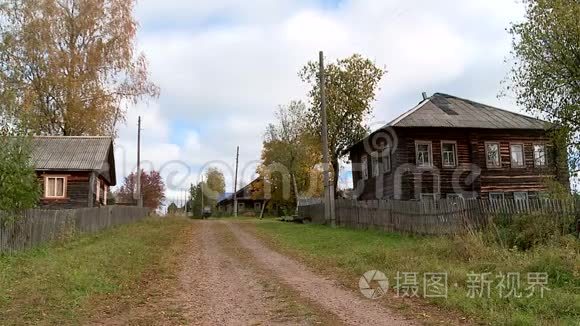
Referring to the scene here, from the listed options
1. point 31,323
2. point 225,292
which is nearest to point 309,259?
point 225,292

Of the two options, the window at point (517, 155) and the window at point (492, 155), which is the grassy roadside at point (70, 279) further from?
the window at point (517, 155)

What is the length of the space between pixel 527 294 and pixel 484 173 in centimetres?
2324

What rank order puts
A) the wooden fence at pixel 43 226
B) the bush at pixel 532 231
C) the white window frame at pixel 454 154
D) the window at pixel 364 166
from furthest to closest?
1. the window at pixel 364 166
2. the white window frame at pixel 454 154
3. the wooden fence at pixel 43 226
4. the bush at pixel 532 231

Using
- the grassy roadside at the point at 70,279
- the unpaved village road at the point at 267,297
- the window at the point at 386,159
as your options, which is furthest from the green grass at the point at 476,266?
the window at the point at 386,159

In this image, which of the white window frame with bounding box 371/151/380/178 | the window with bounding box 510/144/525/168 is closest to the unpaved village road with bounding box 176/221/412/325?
the white window frame with bounding box 371/151/380/178

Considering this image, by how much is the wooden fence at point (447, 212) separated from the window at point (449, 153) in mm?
7841

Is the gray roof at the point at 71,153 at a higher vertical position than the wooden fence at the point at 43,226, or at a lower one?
higher

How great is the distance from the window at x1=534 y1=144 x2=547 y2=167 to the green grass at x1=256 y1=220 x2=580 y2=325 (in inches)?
722

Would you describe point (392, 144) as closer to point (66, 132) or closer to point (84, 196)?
point (84, 196)

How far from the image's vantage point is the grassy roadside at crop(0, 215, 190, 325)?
7879mm

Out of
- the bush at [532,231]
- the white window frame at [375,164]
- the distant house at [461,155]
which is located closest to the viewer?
the bush at [532,231]

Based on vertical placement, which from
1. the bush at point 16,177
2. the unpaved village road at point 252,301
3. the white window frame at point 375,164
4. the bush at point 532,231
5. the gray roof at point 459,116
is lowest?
the unpaved village road at point 252,301

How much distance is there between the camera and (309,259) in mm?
14633

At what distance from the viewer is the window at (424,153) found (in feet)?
98.6
